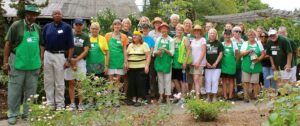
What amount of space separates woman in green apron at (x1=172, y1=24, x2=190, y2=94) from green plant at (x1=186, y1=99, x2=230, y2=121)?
2.40 m

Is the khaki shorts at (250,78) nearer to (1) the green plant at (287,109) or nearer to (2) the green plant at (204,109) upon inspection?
(2) the green plant at (204,109)

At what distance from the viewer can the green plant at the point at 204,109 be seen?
7.05 metres

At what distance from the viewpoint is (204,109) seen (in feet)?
23.1

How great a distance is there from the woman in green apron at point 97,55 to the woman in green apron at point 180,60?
1.47 m

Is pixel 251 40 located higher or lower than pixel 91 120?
higher

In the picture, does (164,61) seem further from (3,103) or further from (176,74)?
(3,103)

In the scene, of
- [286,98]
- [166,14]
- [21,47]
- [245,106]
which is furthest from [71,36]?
[166,14]

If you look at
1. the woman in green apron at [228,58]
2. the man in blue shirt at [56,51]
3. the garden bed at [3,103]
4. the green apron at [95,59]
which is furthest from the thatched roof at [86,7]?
the man in blue shirt at [56,51]

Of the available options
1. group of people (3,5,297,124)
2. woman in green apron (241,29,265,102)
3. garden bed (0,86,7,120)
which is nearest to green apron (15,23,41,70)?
group of people (3,5,297,124)

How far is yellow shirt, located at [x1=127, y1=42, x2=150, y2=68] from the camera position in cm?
923

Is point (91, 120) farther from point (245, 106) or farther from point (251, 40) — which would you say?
point (251, 40)

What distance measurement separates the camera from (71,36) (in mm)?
7996

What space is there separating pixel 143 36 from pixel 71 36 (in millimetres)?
2034

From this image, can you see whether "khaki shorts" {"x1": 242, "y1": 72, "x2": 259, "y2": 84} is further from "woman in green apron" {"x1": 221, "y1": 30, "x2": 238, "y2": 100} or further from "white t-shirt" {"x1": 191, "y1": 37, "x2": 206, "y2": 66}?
"white t-shirt" {"x1": 191, "y1": 37, "x2": 206, "y2": 66}
